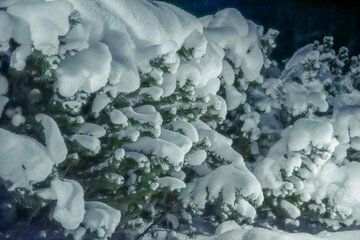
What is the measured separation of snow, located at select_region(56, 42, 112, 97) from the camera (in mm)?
2219

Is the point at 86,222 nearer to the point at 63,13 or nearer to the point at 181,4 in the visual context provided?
the point at 63,13

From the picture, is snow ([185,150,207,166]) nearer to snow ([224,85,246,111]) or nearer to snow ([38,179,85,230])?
snow ([224,85,246,111])

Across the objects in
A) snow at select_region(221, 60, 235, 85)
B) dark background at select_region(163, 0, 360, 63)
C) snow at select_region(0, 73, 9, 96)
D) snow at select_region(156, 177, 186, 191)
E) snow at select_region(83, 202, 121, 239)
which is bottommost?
dark background at select_region(163, 0, 360, 63)

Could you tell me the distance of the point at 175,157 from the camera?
2.58 m

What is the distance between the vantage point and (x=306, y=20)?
989cm

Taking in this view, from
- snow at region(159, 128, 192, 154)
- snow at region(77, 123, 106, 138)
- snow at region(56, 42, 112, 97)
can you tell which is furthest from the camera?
snow at region(159, 128, 192, 154)

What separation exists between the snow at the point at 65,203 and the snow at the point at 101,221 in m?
0.17

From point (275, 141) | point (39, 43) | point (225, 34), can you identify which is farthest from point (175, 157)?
point (275, 141)

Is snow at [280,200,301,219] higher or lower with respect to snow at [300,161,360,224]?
lower

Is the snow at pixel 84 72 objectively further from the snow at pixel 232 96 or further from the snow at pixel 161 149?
the snow at pixel 232 96

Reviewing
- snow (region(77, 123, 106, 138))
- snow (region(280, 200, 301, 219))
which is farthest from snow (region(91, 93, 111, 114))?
snow (region(280, 200, 301, 219))

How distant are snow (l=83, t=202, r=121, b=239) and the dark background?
749cm

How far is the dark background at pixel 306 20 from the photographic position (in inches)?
367

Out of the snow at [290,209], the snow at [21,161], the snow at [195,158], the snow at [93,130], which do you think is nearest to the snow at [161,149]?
the snow at [93,130]
